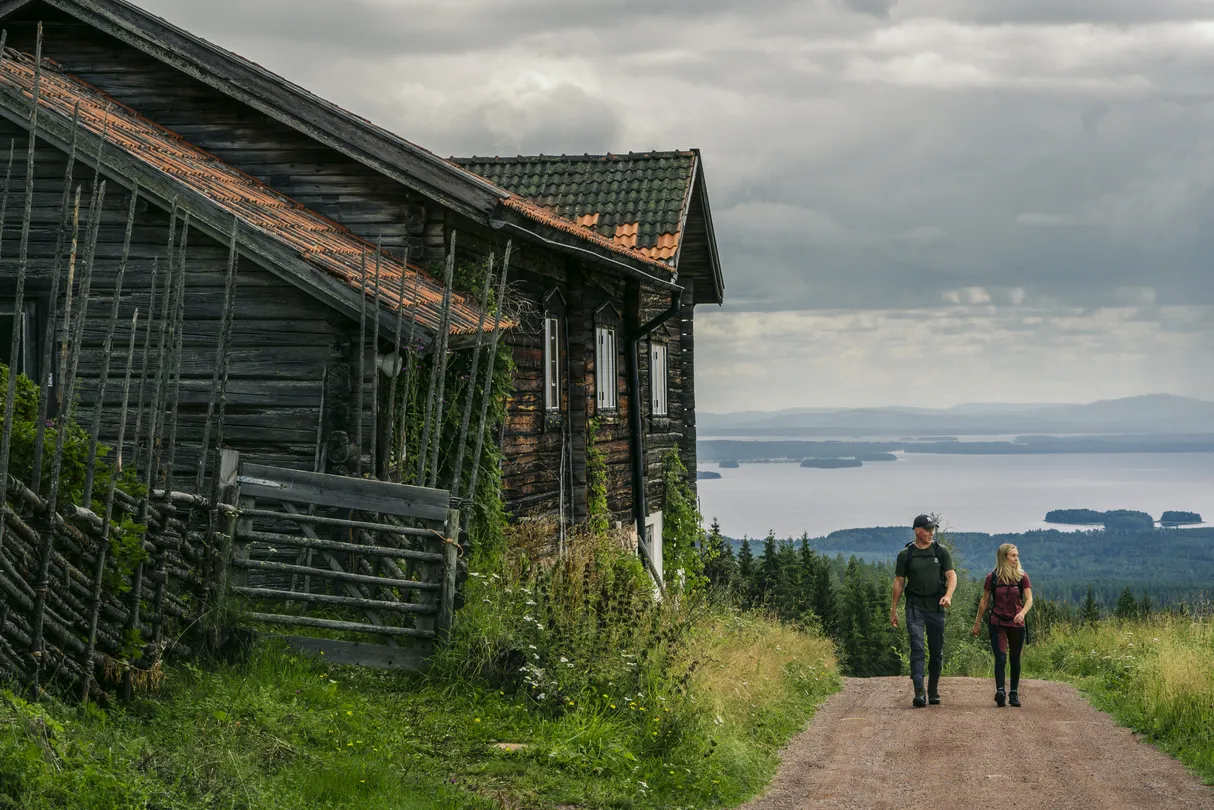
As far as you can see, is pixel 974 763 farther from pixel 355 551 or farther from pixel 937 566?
pixel 355 551

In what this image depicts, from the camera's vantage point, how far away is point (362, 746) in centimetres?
769

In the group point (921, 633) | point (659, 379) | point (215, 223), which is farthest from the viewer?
point (659, 379)

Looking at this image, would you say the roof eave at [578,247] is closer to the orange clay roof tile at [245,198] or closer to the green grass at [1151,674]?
the orange clay roof tile at [245,198]

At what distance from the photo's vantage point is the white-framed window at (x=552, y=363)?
15977 mm

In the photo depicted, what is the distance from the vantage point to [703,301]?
2506 centimetres

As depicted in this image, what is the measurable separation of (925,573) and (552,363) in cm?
582

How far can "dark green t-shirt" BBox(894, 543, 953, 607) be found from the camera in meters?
12.5

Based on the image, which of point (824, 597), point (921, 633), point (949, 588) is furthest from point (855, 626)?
point (949, 588)

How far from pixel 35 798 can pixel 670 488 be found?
1691cm

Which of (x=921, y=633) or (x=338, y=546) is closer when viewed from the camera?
(x=338, y=546)

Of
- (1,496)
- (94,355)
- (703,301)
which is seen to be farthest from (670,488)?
(1,496)

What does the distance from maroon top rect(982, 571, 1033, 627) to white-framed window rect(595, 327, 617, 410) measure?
6.68 metres

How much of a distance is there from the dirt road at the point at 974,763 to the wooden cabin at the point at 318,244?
4363 millimetres

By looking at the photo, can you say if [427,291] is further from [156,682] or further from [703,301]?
[703,301]
